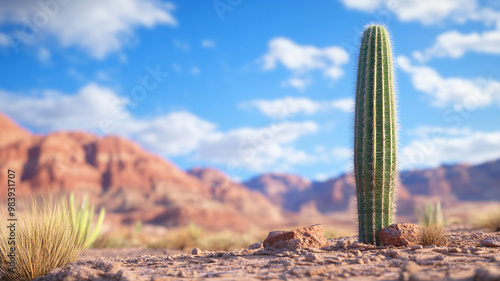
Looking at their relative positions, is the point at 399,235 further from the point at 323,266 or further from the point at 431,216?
the point at 431,216

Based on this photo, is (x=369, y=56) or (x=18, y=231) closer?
(x=18, y=231)

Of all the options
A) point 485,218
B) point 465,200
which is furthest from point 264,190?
point 485,218

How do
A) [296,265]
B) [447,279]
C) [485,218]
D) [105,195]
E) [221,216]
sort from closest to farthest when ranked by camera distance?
[447,279] < [296,265] < [485,218] < [221,216] < [105,195]

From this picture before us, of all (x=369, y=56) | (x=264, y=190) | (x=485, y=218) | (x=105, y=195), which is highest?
(x=264, y=190)

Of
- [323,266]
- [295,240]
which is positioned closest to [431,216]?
[295,240]

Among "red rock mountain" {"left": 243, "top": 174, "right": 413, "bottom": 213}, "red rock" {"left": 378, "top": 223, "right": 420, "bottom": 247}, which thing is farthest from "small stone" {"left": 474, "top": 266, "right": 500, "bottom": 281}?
"red rock mountain" {"left": 243, "top": 174, "right": 413, "bottom": 213}

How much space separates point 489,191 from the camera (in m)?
76.1

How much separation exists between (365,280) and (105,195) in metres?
67.9

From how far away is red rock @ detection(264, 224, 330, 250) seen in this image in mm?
6859

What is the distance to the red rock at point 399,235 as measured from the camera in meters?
6.72

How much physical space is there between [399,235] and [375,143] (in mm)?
1609

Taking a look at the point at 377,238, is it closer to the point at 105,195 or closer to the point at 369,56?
the point at 369,56

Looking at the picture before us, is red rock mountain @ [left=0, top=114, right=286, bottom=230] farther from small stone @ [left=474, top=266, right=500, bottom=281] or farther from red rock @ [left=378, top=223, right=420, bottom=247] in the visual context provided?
small stone @ [left=474, top=266, right=500, bottom=281]

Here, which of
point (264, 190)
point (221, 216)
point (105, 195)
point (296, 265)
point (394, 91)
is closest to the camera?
point (296, 265)
